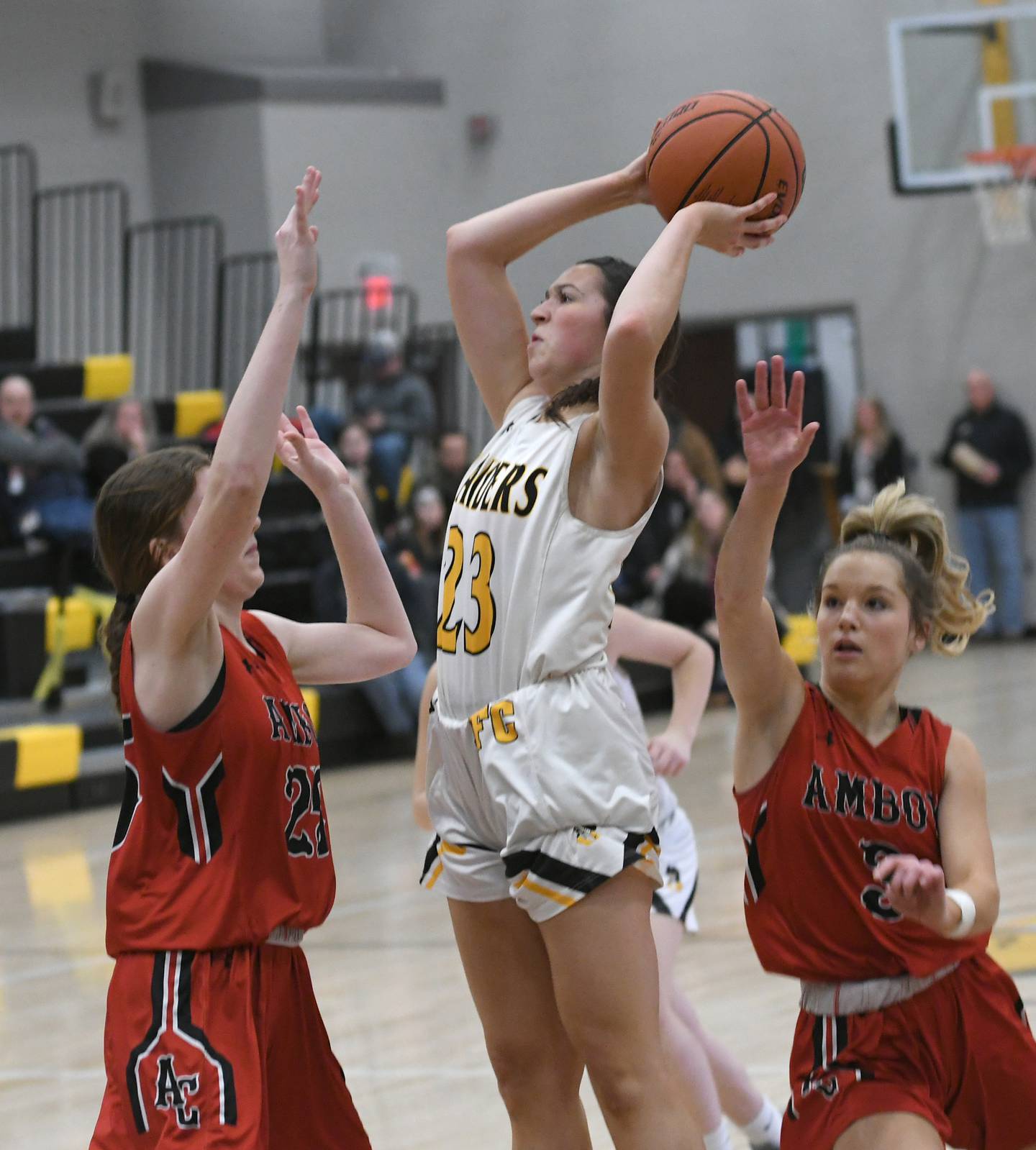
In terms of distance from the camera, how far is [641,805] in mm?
2789

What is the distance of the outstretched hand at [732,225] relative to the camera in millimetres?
2891

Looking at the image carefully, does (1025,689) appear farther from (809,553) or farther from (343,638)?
(343,638)

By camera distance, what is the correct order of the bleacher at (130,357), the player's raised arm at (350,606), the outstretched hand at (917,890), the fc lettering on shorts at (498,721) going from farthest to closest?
the bleacher at (130,357)
the player's raised arm at (350,606)
the fc lettering on shorts at (498,721)
the outstretched hand at (917,890)

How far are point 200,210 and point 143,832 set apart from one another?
1275 centimetres

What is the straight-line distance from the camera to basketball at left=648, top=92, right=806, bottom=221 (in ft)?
9.90

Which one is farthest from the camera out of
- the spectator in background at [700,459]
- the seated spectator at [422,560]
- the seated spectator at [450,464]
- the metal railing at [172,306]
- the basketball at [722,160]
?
the metal railing at [172,306]

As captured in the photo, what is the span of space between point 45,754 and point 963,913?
22.5 ft

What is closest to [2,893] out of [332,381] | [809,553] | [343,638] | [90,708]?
[90,708]

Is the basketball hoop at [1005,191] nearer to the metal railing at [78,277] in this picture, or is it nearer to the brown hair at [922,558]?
the metal railing at [78,277]

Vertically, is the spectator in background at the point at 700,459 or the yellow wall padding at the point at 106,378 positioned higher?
the yellow wall padding at the point at 106,378

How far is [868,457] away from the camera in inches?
546

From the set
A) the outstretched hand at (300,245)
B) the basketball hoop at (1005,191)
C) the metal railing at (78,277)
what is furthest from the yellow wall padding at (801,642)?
the outstretched hand at (300,245)

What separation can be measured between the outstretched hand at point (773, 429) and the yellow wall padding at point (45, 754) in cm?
656

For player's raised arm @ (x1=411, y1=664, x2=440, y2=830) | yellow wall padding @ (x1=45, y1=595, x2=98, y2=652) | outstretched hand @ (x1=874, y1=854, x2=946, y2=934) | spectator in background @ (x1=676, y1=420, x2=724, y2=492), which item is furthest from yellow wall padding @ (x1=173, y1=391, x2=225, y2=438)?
outstretched hand @ (x1=874, y1=854, x2=946, y2=934)
